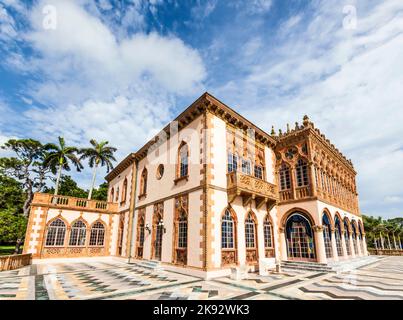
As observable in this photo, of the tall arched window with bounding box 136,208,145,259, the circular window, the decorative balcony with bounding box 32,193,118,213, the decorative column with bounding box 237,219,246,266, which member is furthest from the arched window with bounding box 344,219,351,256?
the decorative balcony with bounding box 32,193,118,213

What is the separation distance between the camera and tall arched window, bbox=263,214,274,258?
1458cm

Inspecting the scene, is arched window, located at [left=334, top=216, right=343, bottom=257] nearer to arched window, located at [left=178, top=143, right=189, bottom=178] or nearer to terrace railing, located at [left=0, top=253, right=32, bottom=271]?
arched window, located at [left=178, top=143, right=189, bottom=178]

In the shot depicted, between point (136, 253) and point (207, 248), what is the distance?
8.88 meters

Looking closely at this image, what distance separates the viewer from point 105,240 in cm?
2145

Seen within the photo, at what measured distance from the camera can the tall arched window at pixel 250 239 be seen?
13047 mm

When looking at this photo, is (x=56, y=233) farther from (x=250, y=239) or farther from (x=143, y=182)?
(x=250, y=239)

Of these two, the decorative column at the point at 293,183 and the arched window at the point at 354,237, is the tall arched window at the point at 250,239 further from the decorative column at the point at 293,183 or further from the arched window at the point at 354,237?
the arched window at the point at 354,237

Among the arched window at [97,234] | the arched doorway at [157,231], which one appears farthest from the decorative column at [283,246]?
the arched window at [97,234]

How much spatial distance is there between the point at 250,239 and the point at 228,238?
2140 mm

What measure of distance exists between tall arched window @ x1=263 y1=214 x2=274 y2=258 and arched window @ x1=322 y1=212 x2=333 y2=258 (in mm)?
3723

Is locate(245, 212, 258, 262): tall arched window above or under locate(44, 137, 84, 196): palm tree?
under

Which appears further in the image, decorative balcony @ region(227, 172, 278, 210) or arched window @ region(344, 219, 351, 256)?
arched window @ region(344, 219, 351, 256)
